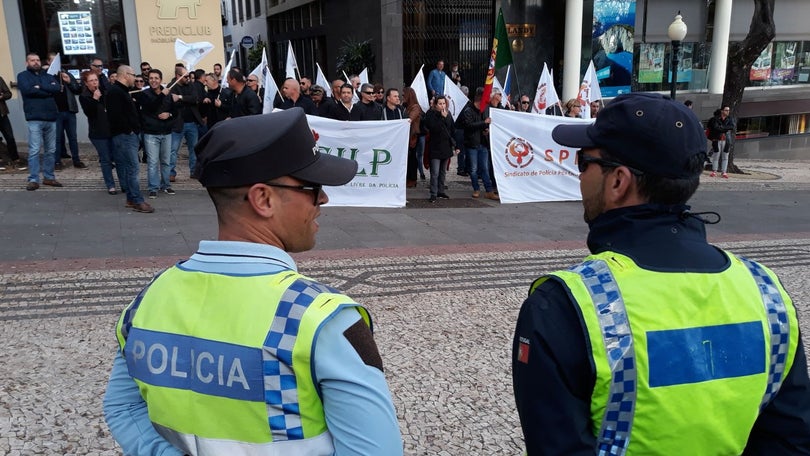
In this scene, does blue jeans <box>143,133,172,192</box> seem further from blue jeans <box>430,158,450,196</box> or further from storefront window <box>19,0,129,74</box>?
storefront window <box>19,0,129,74</box>

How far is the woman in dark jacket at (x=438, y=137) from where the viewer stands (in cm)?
1146

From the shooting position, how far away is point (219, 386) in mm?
1404

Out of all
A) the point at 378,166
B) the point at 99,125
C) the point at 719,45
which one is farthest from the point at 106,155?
the point at 719,45

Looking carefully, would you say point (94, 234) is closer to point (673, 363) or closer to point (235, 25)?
point (673, 363)

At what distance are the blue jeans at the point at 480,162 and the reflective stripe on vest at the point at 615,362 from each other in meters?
10.4

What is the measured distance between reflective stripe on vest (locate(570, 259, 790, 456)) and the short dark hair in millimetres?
223

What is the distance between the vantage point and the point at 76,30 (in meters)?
15.7

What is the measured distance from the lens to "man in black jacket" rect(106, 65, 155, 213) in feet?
29.6

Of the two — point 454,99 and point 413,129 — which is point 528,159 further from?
point 413,129

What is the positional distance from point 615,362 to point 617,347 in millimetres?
33

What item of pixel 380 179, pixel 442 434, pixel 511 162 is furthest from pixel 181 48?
pixel 442 434

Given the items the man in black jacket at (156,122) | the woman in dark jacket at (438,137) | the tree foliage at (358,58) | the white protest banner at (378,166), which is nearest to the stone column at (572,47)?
the tree foliage at (358,58)

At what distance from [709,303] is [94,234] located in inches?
324

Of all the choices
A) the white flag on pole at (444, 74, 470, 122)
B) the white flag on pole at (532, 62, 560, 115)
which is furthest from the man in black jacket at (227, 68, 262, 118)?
the white flag on pole at (532, 62, 560, 115)
